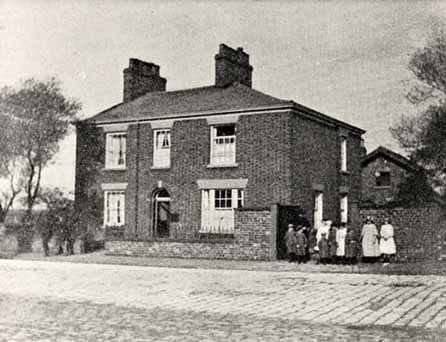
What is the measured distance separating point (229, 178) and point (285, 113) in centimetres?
339

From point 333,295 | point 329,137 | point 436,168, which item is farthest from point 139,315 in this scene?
point 329,137

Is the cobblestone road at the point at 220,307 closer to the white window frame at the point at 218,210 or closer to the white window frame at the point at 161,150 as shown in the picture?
the white window frame at the point at 218,210

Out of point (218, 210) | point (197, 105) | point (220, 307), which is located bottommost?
point (220, 307)

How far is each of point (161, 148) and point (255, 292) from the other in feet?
48.6

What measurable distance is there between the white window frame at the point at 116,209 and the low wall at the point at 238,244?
5.17 m

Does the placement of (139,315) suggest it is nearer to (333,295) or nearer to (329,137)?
(333,295)

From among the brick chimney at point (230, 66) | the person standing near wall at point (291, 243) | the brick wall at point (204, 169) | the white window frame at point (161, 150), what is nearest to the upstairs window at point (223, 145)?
the brick wall at point (204, 169)

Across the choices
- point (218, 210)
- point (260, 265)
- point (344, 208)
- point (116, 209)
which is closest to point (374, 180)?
point (344, 208)

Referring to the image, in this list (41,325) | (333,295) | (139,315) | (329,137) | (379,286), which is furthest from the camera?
(329,137)

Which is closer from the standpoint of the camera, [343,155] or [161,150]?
[161,150]

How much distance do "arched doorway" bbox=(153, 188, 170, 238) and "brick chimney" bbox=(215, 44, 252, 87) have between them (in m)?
5.73

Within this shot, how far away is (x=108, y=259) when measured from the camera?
69.0 ft

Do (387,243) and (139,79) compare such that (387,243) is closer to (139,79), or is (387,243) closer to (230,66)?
(230,66)

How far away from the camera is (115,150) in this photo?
90.7ft
